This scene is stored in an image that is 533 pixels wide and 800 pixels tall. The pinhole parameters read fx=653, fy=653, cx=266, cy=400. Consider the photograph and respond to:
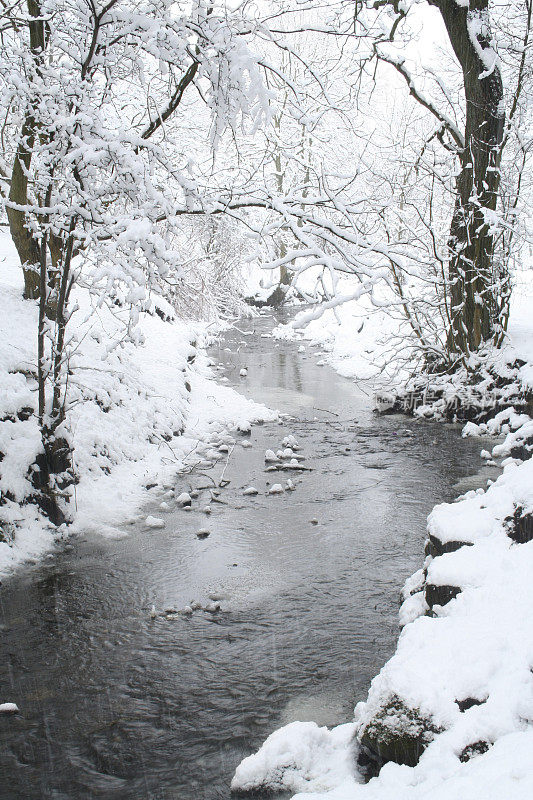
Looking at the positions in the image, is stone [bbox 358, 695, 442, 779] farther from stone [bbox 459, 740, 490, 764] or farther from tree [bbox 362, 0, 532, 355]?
tree [bbox 362, 0, 532, 355]

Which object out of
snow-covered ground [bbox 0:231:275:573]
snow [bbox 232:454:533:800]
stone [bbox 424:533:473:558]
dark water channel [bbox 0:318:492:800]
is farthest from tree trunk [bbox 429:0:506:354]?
snow [bbox 232:454:533:800]

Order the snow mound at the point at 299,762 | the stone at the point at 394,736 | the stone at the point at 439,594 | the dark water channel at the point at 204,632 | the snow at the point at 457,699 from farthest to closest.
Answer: the stone at the point at 439,594 < the dark water channel at the point at 204,632 < the snow mound at the point at 299,762 < the stone at the point at 394,736 < the snow at the point at 457,699

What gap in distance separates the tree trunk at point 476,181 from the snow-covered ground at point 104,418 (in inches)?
144

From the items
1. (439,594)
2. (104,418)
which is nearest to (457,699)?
(439,594)

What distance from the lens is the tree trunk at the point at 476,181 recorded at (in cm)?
978

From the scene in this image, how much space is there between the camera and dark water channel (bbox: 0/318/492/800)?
3.51 metres

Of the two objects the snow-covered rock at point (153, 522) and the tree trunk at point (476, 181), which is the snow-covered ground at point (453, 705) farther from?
the tree trunk at point (476, 181)

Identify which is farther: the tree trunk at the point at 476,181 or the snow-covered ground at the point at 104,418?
the tree trunk at the point at 476,181

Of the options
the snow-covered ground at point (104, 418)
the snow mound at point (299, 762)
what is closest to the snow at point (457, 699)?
the snow mound at point (299, 762)

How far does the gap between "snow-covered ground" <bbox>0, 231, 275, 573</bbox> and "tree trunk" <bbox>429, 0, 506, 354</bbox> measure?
3663 mm

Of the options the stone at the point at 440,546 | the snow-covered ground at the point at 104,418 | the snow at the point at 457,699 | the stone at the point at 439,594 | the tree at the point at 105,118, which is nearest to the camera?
the snow at the point at 457,699

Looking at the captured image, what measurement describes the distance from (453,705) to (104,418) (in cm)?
624

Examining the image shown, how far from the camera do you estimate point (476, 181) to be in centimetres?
1031

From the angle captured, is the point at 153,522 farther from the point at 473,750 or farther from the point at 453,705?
the point at 473,750
